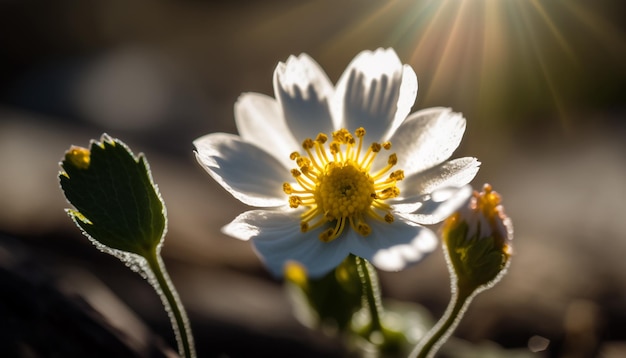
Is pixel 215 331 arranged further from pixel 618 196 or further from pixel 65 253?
pixel 618 196

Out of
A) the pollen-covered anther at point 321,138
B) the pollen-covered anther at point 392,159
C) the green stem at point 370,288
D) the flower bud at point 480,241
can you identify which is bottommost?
the green stem at point 370,288

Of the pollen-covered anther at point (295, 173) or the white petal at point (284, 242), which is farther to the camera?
the pollen-covered anther at point (295, 173)

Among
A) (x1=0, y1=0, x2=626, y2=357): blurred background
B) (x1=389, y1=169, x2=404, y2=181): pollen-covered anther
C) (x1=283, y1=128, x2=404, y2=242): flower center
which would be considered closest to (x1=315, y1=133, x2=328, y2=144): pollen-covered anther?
(x1=283, y1=128, x2=404, y2=242): flower center

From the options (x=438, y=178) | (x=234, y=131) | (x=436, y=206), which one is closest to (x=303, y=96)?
(x=438, y=178)

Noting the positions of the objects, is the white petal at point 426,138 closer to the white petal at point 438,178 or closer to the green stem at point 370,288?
the white petal at point 438,178

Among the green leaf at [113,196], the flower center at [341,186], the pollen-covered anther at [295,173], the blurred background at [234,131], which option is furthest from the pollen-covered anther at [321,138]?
the blurred background at [234,131]

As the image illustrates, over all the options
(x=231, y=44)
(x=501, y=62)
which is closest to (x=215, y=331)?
(x=501, y=62)
